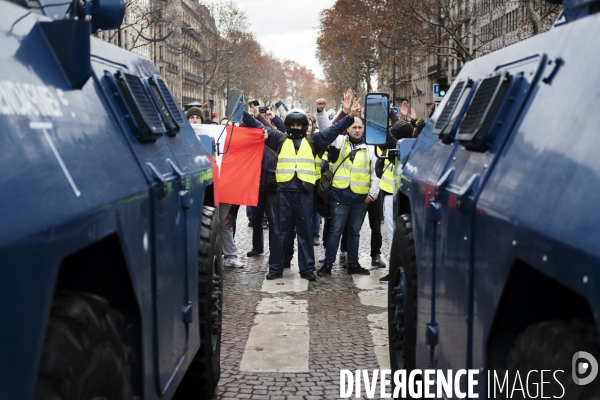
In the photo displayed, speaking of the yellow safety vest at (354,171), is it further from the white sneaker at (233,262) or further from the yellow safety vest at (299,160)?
the white sneaker at (233,262)

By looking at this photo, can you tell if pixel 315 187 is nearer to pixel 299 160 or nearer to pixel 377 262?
pixel 299 160

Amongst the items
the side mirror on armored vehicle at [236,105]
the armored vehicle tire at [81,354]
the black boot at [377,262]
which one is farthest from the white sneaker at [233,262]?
the armored vehicle tire at [81,354]

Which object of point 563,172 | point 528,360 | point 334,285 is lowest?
point 334,285

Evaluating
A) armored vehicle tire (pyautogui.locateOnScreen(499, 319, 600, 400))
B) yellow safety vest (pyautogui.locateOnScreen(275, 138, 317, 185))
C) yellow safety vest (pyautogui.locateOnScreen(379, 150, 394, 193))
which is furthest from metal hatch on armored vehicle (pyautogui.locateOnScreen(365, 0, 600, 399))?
yellow safety vest (pyautogui.locateOnScreen(379, 150, 394, 193))

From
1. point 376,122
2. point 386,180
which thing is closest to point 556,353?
point 376,122

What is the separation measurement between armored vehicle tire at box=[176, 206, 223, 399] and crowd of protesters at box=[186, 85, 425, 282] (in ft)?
16.5

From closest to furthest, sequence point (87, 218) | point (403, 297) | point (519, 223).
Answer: point (87, 218) → point (519, 223) → point (403, 297)

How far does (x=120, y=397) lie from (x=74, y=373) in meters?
0.47

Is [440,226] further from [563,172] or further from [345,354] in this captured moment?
[345,354]

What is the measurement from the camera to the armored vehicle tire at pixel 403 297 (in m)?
4.61

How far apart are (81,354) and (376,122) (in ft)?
13.3

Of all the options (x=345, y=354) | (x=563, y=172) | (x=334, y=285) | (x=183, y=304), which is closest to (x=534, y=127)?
(x=563, y=172)

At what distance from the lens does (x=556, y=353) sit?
7.23 ft

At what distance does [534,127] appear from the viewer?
2.72 m
